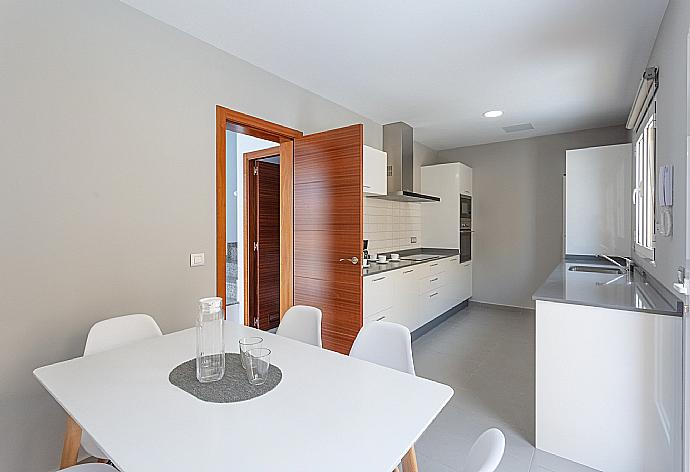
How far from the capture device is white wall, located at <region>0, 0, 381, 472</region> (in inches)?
68.4

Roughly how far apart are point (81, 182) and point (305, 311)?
1.45 metres

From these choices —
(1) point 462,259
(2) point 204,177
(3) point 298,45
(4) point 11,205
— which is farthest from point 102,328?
(1) point 462,259

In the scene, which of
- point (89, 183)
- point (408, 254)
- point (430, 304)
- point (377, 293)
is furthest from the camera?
point (408, 254)

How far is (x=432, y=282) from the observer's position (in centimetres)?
440

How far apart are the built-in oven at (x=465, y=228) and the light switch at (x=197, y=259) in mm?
3814

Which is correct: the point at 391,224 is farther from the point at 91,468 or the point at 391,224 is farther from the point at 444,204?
the point at 91,468

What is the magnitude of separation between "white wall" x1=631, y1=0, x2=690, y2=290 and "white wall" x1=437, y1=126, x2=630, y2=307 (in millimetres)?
2771

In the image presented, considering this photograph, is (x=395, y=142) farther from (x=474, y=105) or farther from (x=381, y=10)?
(x=381, y=10)

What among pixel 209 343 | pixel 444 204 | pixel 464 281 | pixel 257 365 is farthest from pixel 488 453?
pixel 464 281

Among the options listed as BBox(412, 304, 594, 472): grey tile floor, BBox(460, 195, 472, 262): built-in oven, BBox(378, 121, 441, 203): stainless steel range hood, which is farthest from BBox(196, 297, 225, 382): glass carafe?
BBox(460, 195, 472, 262): built-in oven

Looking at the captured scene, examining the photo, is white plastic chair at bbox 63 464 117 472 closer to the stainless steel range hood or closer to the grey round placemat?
the grey round placemat

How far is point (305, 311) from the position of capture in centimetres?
224

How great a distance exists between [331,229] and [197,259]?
43.0 inches

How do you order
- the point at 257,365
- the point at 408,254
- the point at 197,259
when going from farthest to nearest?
the point at 408,254, the point at 197,259, the point at 257,365
